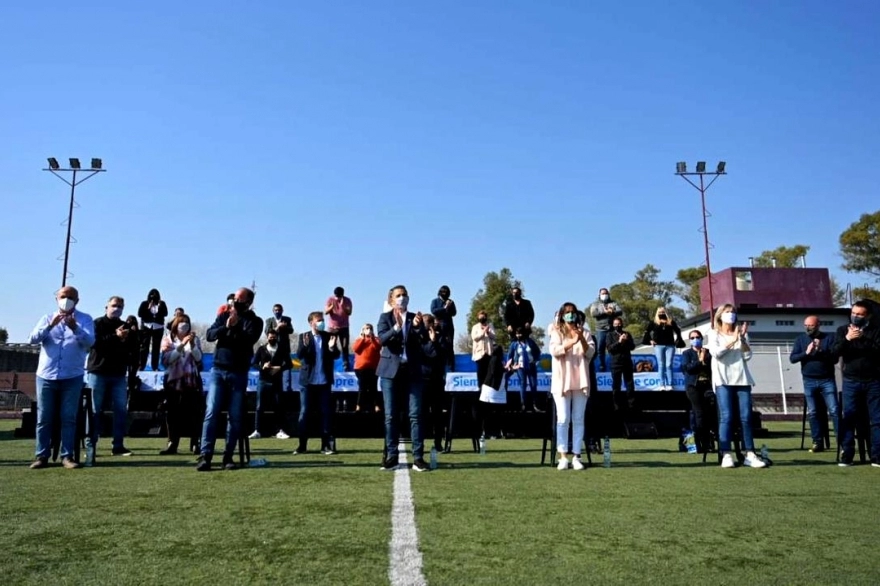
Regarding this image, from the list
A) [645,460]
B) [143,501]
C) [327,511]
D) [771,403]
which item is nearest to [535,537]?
[327,511]

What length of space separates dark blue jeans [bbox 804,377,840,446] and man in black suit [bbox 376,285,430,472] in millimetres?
6077

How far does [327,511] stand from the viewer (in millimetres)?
5121

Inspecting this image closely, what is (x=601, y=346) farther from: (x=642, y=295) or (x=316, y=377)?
(x=642, y=295)

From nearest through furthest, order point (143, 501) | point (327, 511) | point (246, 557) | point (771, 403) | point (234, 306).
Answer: point (246, 557) < point (327, 511) < point (143, 501) < point (234, 306) < point (771, 403)

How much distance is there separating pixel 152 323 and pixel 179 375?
244 inches

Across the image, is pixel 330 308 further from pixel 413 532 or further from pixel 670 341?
pixel 413 532

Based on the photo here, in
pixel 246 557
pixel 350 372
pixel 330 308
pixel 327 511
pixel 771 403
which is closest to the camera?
pixel 246 557

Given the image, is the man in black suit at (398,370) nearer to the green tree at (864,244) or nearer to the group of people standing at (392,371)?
the group of people standing at (392,371)

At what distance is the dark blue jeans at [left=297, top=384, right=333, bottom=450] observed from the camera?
9.95 meters

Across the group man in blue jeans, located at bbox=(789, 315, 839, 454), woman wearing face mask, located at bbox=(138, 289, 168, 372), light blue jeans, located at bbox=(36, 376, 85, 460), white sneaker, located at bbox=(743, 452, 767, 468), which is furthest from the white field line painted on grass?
woman wearing face mask, located at bbox=(138, 289, 168, 372)

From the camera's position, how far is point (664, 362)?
1412 cm

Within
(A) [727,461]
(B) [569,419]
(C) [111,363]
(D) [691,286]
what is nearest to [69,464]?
(C) [111,363]

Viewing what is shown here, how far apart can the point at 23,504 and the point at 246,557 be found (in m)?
2.70

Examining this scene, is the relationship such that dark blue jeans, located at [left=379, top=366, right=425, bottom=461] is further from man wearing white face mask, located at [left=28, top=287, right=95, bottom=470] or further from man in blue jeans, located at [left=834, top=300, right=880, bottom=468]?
man in blue jeans, located at [left=834, top=300, right=880, bottom=468]
